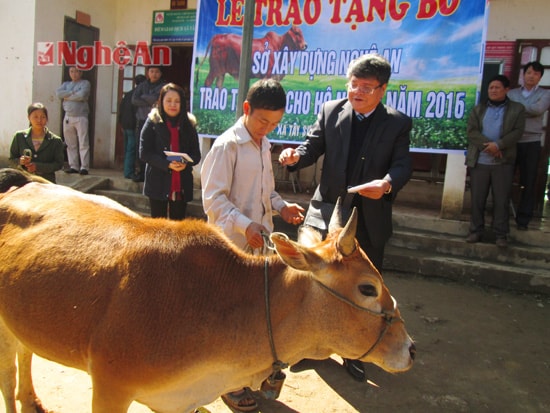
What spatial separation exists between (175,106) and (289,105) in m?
2.83

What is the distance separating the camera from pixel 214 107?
8.02 metres

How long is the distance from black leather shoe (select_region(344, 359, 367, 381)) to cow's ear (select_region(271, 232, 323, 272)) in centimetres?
201

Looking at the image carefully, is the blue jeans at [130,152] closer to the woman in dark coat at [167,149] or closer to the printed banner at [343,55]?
the printed banner at [343,55]

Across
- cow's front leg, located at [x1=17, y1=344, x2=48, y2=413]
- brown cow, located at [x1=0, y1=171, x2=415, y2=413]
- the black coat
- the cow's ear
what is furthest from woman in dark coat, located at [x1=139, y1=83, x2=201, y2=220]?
the cow's ear

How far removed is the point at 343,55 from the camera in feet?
23.1

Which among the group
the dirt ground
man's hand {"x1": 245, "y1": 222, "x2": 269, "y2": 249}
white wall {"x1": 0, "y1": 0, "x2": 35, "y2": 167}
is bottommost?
the dirt ground

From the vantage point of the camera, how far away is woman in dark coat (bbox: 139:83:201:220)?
16.4ft

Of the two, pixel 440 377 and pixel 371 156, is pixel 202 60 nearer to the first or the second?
pixel 371 156

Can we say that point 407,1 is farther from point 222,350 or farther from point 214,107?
point 222,350

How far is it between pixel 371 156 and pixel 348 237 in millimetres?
1444

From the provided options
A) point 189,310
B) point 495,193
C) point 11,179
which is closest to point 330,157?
point 189,310

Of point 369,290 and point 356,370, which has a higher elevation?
point 369,290

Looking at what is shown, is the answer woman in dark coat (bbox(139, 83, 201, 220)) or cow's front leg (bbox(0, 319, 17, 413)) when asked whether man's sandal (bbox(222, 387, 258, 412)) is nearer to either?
cow's front leg (bbox(0, 319, 17, 413))

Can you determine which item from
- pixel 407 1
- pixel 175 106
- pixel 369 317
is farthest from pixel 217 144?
pixel 407 1
